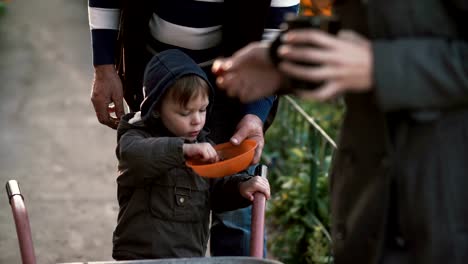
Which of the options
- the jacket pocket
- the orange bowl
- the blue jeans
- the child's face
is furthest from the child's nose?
the blue jeans

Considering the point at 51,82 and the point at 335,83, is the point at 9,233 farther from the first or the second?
the point at 335,83

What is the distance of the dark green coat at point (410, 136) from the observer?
1933mm

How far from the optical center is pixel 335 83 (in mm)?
1938

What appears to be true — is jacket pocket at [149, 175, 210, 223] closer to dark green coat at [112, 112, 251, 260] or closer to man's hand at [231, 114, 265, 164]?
dark green coat at [112, 112, 251, 260]

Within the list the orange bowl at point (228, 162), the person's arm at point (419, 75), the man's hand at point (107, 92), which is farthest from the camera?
the man's hand at point (107, 92)

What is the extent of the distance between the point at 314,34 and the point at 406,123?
274 millimetres

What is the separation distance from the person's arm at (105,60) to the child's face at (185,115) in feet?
1.68

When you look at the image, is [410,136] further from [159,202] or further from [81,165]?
[81,165]

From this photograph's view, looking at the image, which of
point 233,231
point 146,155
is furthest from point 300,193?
point 146,155

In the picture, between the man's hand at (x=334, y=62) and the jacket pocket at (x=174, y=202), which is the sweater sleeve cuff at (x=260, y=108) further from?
the man's hand at (x=334, y=62)

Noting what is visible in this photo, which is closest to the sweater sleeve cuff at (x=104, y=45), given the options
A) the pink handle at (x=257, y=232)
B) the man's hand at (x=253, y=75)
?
the pink handle at (x=257, y=232)

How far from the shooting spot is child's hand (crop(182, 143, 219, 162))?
118 inches

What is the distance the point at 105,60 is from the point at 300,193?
1.91 m

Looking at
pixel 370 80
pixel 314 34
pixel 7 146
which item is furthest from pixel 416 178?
pixel 7 146
